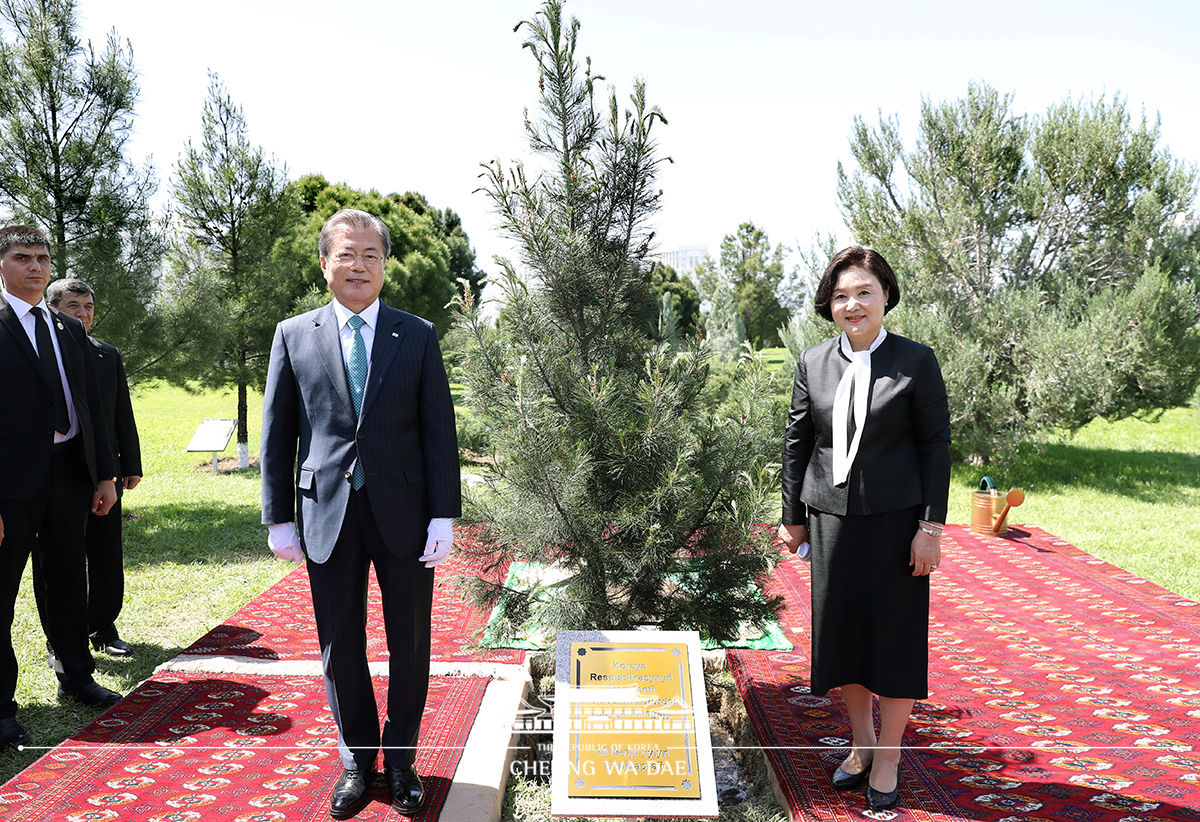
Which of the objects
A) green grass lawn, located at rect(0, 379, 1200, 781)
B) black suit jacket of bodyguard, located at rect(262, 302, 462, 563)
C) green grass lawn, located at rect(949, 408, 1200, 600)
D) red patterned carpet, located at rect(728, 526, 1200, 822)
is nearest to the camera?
black suit jacket of bodyguard, located at rect(262, 302, 462, 563)

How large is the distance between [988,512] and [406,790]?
659 centimetres

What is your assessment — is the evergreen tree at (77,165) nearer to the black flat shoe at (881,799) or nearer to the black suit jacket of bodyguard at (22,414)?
the black suit jacket of bodyguard at (22,414)

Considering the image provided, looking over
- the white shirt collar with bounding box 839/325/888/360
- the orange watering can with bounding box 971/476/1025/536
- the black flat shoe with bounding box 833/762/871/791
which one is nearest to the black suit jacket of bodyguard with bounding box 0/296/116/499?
the white shirt collar with bounding box 839/325/888/360

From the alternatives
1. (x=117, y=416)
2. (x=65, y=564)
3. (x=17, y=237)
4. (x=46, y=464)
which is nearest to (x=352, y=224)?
(x=17, y=237)

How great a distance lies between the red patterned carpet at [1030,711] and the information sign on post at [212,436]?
24.6 feet

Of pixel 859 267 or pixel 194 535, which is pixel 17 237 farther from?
pixel 194 535

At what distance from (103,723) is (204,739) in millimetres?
502

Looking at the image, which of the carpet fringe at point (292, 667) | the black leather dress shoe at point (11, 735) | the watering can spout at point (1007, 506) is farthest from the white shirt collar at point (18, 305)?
the watering can spout at point (1007, 506)

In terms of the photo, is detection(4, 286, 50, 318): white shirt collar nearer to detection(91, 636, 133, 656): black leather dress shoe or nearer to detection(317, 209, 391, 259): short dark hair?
detection(317, 209, 391, 259): short dark hair

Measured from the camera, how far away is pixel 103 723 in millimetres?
3346

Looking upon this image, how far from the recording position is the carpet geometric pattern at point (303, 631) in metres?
4.30

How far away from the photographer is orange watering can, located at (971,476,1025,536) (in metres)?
7.40

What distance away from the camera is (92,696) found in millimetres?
3648

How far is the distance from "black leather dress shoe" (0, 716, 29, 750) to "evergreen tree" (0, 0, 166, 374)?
17.3 feet
